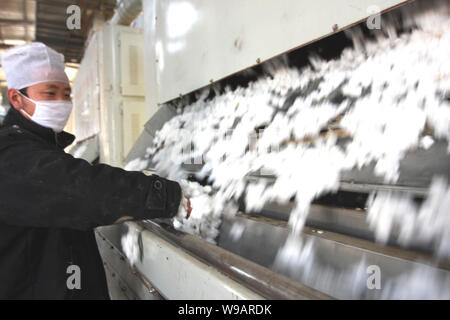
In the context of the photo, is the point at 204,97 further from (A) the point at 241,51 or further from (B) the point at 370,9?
(B) the point at 370,9

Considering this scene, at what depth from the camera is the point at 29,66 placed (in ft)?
3.61

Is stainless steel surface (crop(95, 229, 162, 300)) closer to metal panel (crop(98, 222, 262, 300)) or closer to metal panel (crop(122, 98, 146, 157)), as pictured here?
metal panel (crop(98, 222, 262, 300))

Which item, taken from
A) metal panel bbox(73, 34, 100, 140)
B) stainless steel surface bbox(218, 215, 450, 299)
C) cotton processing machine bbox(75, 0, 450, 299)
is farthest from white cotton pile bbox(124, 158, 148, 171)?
metal panel bbox(73, 34, 100, 140)

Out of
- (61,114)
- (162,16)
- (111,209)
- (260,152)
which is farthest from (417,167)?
(162,16)

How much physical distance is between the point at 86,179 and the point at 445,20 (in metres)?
1.01

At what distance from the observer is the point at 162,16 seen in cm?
194

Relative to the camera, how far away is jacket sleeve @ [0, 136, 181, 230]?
0.86m

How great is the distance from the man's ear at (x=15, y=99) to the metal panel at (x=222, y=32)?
80 centimetres

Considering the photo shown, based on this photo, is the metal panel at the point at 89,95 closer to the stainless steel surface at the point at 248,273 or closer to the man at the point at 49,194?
the man at the point at 49,194

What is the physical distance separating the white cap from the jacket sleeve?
305mm

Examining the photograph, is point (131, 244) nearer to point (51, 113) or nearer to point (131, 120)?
point (51, 113)

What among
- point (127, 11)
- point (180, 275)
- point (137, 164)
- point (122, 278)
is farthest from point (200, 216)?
point (127, 11)

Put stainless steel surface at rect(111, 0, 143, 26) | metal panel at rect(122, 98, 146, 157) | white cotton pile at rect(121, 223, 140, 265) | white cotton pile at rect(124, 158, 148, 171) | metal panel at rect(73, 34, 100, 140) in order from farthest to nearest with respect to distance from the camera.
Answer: metal panel at rect(73, 34, 100, 140) → metal panel at rect(122, 98, 146, 157) → stainless steel surface at rect(111, 0, 143, 26) → white cotton pile at rect(124, 158, 148, 171) → white cotton pile at rect(121, 223, 140, 265)

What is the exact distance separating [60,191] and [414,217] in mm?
881
